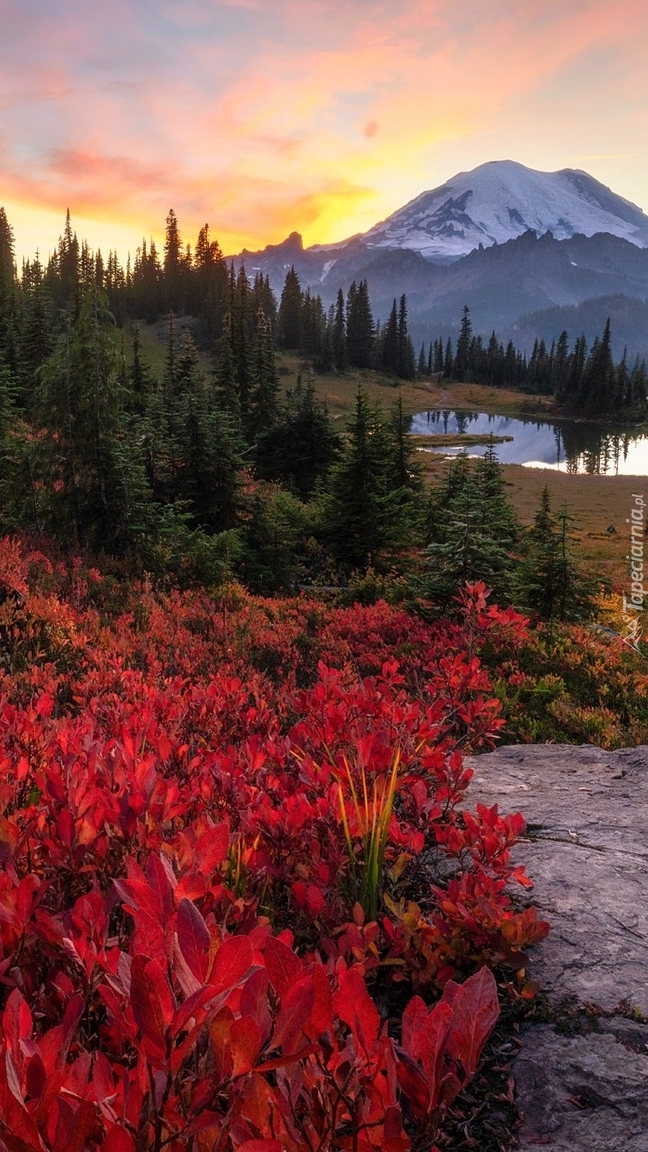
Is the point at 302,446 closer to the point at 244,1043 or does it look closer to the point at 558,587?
the point at 558,587

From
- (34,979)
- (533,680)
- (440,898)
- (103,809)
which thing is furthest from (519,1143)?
(533,680)

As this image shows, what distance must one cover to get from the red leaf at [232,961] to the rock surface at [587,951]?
126 cm

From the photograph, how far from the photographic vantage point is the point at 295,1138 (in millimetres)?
1137

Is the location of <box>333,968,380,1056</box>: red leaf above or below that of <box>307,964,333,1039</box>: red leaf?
below

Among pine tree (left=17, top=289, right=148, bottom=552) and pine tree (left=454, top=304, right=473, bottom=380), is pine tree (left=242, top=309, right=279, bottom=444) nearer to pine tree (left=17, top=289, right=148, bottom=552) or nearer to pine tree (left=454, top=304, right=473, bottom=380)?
pine tree (left=17, top=289, right=148, bottom=552)

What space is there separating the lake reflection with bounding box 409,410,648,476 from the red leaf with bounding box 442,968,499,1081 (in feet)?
223

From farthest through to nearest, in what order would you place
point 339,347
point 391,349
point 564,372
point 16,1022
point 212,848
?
point 391,349
point 564,372
point 339,347
point 212,848
point 16,1022

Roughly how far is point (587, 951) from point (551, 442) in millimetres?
93226

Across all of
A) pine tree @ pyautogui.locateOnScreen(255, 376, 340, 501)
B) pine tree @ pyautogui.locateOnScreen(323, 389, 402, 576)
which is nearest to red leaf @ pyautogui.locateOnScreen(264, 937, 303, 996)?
pine tree @ pyautogui.locateOnScreen(323, 389, 402, 576)

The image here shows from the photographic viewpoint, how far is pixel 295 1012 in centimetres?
103

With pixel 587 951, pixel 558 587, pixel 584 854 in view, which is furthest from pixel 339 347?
pixel 587 951

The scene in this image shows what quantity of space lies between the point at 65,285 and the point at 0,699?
141485 mm

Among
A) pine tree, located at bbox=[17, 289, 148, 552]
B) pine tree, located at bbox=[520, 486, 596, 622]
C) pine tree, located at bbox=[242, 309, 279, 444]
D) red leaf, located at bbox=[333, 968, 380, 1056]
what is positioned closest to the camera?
red leaf, located at bbox=[333, 968, 380, 1056]

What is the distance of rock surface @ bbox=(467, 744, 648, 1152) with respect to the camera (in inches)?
69.6
